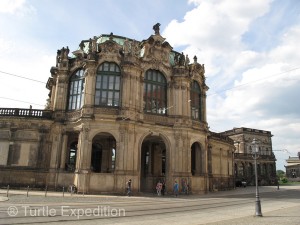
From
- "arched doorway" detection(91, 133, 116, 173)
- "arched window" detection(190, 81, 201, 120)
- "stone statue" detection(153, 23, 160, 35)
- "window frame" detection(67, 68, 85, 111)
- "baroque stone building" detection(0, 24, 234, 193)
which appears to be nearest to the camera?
"baroque stone building" detection(0, 24, 234, 193)

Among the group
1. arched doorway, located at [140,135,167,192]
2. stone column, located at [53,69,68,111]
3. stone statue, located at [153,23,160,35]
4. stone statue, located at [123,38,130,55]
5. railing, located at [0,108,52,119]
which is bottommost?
arched doorway, located at [140,135,167,192]

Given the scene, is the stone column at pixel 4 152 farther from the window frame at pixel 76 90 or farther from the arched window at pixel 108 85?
Answer: the arched window at pixel 108 85

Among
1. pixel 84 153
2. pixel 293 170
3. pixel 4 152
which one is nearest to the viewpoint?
pixel 84 153

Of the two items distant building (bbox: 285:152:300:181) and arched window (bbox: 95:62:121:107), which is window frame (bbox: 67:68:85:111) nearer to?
arched window (bbox: 95:62:121:107)

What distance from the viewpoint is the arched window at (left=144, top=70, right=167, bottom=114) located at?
3403 cm

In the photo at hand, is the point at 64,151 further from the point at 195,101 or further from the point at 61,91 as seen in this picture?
the point at 195,101

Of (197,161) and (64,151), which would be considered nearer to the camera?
(64,151)

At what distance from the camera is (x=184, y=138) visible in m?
33.9

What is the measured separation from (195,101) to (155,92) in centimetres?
597

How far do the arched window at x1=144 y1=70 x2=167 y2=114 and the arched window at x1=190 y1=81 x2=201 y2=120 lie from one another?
13.2 feet

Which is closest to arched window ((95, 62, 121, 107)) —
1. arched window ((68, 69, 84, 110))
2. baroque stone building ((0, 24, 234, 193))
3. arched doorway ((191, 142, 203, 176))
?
baroque stone building ((0, 24, 234, 193))

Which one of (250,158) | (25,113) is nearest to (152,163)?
(25,113)

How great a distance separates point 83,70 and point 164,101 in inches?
393

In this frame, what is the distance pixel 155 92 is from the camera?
34.8 meters
